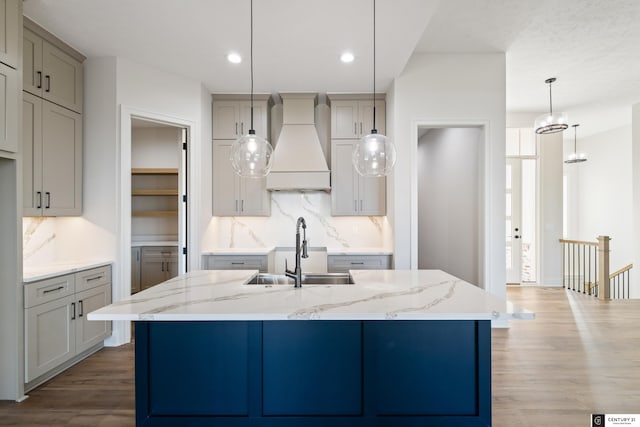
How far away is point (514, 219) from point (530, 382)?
437 cm

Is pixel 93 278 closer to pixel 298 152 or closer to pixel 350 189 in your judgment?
pixel 298 152

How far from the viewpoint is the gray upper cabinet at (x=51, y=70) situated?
2.78 meters

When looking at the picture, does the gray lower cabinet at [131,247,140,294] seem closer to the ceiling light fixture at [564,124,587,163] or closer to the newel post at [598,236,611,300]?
the newel post at [598,236,611,300]

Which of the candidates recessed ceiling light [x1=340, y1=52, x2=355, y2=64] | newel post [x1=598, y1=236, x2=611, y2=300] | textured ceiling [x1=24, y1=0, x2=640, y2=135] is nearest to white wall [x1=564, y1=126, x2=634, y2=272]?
newel post [x1=598, y1=236, x2=611, y2=300]

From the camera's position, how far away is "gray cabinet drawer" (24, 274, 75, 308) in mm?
2462

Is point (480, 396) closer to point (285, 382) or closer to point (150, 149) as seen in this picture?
point (285, 382)

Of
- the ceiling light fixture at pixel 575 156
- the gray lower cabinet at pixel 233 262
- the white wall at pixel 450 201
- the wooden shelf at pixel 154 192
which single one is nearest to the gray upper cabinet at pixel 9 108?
the gray lower cabinet at pixel 233 262

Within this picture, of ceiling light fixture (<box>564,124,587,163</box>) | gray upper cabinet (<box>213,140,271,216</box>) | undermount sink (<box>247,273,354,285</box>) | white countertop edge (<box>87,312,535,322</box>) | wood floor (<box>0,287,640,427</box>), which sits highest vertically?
ceiling light fixture (<box>564,124,587,163</box>)

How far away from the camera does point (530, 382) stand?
105 inches

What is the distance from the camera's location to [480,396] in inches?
71.0

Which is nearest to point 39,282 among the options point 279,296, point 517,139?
point 279,296

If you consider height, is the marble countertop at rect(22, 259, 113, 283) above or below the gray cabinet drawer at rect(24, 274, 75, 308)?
above

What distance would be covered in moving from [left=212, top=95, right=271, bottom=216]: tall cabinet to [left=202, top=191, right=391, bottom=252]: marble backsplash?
39cm

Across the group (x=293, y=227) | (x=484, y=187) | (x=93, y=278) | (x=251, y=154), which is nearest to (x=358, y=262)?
(x=293, y=227)
